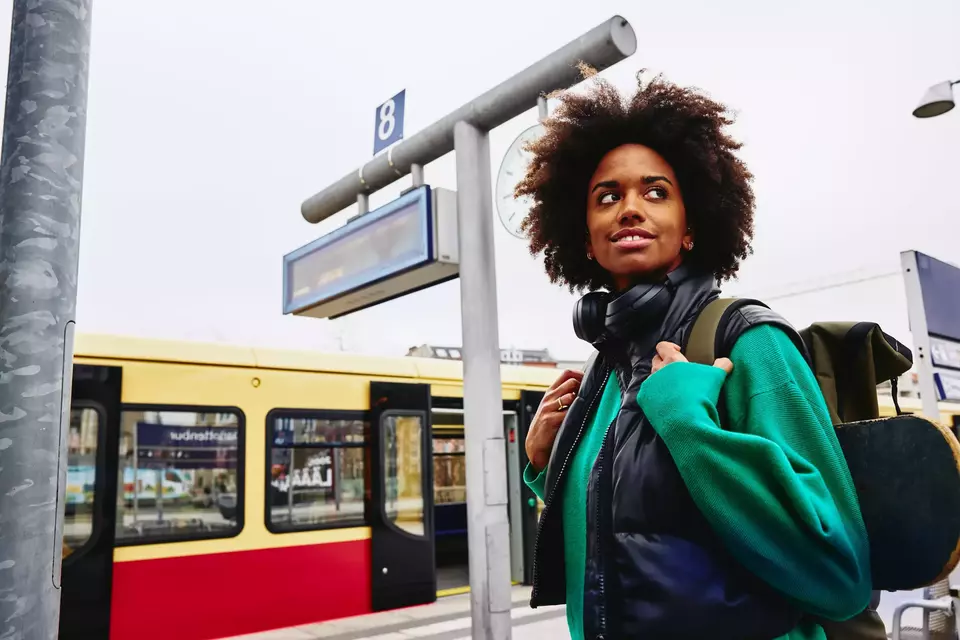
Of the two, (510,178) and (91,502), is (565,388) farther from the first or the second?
(91,502)

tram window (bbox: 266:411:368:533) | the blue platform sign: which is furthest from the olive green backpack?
tram window (bbox: 266:411:368:533)

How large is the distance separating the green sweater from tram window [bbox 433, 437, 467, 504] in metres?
8.19

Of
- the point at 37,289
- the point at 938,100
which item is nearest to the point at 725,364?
the point at 37,289

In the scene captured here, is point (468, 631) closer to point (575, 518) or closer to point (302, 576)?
point (302, 576)

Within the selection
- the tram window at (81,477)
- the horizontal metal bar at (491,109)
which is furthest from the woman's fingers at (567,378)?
the tram window at (81,477)

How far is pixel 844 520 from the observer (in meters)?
0.96

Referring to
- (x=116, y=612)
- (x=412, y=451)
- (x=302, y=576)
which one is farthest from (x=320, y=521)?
(x=116, y=612)

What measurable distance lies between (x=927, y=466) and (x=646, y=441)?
36 centimetres

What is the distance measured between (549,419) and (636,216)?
425mm

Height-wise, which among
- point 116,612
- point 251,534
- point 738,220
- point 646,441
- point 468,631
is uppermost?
point 738,220

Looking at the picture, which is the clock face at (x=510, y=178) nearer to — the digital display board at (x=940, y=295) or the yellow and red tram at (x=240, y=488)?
the digital display board at (x=940, y=295)

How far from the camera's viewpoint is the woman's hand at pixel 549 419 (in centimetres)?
144

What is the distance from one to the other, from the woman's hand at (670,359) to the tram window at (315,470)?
5.62 metres

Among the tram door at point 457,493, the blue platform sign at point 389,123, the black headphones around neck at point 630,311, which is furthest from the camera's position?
the tram door at point 457,493
